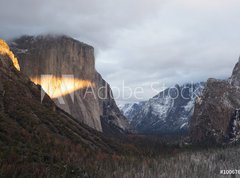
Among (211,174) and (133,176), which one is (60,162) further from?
(211,174)

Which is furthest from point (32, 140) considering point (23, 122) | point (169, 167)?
point (169, 167)

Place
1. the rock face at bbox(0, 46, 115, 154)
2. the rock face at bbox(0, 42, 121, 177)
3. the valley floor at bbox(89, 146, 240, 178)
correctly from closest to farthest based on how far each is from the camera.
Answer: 1. the rock face at bbox(0, 42, 121, 177)
2. the rock face at bbox(0, 46, 115, 154)
3. the valley floor at bbox(89, 146, 240, 178)

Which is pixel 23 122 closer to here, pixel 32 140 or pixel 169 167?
pixel 32 140

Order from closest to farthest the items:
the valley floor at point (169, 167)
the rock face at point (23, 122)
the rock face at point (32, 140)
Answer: the rock face at point (32, 140) < the rock face at point (23, 122) < the valley floor at point (169, 167)

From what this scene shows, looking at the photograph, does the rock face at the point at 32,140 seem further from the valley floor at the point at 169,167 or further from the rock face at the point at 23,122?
the valley floor at the point at 169,167

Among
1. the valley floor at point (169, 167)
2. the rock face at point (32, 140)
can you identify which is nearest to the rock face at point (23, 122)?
the rock face at point (32, 140)

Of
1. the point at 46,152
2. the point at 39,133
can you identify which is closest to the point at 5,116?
the point at 39,133

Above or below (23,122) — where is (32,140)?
below

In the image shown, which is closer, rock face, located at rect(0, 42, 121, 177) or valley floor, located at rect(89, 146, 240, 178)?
rock face, located at rect(0, 42, 121, 177)

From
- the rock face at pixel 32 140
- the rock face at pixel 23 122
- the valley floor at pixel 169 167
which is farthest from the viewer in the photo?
the valley floor at pixel 169 167

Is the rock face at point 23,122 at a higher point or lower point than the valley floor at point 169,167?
higher

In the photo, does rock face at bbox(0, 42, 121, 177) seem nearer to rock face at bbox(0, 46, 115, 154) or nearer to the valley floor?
rock face at bbox(0, 46, 115, 154)

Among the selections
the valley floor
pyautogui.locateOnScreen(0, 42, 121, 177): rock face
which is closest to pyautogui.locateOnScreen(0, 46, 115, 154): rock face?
pyautogui.locateOnScreen(0, 42, 121, 177): rock face
